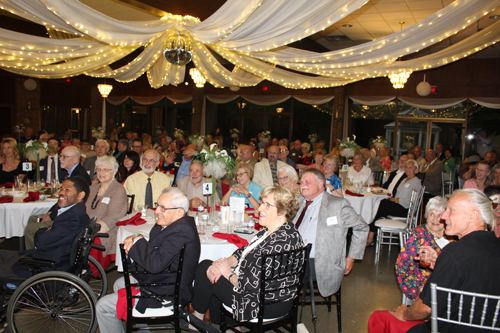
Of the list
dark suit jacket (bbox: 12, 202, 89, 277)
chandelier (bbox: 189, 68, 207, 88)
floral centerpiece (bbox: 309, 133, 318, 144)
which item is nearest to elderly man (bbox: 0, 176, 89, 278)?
dark suit jacket (bbox: 12, 202, 89, 277)

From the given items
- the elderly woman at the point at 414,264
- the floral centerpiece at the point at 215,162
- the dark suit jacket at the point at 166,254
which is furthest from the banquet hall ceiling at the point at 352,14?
the elderly woman at the point at 414,264

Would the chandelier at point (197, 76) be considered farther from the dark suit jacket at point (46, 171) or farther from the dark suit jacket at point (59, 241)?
the dark suit jacket at point (59, 241)

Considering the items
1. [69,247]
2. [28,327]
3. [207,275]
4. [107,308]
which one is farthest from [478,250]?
[28,327]

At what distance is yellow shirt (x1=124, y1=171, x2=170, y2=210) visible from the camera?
476cm

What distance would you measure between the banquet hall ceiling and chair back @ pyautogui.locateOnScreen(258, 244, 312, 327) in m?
3.69

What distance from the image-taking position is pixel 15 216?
4.45m

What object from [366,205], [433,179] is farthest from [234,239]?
[433,179]

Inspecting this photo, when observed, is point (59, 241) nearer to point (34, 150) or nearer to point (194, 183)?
point (194, 183)

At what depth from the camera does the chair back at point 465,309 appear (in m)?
1.81

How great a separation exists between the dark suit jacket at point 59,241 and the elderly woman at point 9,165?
3154 millimetres

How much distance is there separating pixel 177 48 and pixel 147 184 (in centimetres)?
190

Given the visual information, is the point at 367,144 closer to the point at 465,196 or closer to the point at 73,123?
the point at 465,196

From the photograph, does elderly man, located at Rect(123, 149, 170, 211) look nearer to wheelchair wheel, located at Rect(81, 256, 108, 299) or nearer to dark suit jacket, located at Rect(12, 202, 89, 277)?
wheelchair wheel, located at Rect(81, 256, 108, 299)

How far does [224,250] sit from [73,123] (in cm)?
1509
